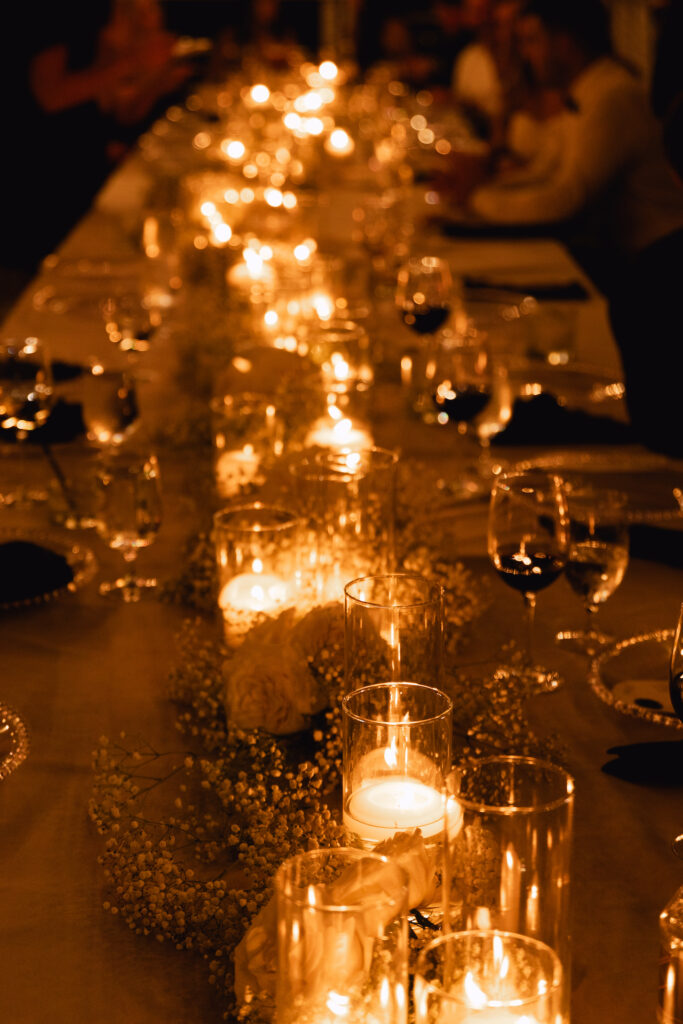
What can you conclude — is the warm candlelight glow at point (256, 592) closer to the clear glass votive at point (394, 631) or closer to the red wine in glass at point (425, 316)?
the clear glass votive at point (394, 631)

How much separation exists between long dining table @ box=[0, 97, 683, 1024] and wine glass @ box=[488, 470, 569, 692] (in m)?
0.05

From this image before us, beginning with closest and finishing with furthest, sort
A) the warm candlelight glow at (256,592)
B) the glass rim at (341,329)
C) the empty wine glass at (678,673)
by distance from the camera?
the empty wine glass at (678,673), the warm candlelight glow at (256,592), the glass rim at (341,329)

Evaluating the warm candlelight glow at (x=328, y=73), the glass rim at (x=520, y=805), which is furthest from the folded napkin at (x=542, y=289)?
the warm candlelight glow at (x=328, y=73)

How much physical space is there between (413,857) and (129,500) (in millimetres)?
794

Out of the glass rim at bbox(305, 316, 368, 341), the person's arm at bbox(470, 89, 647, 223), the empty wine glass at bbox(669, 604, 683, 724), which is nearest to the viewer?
the empty wine glass at bbox(669, 604, 683, 724)

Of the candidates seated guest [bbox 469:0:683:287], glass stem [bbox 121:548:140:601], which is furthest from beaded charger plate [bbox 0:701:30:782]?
seated guest [bbox 469:0:683:287]

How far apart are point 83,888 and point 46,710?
313mm

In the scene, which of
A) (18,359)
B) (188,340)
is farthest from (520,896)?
(188,340)

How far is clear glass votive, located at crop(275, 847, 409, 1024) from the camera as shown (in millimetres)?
657

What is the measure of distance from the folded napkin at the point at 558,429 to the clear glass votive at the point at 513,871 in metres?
1.36

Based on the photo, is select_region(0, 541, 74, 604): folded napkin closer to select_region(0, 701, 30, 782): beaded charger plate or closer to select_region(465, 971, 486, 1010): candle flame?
select_region(0, 701, 30, 782): beaded charger plate

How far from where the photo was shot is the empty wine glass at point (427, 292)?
7.72 feet

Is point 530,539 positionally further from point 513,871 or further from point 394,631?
point 513,871

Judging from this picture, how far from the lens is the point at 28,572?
148 cm
